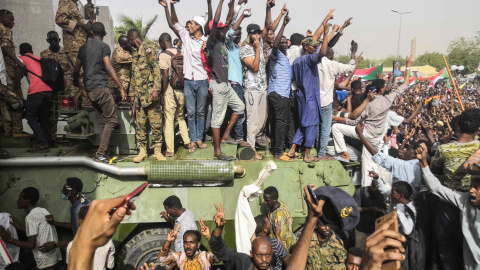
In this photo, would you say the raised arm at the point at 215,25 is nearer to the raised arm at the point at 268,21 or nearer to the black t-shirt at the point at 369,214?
the raised arm at the point at 268,21

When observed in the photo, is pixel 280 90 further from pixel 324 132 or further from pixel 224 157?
pixel 224 157

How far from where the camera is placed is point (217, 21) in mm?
5477

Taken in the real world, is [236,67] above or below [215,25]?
below

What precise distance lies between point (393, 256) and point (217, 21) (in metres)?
4.52

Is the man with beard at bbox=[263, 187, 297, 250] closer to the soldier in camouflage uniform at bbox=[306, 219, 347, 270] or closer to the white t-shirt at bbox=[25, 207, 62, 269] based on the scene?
the soldier in camouflage uniform at bbox=[306, 219, 347, 270]

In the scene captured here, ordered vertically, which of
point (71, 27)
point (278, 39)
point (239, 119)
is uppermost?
point (71, 27)

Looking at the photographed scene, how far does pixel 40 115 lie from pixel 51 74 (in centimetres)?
65

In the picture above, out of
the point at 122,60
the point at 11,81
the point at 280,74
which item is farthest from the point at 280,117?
the point at 11,81

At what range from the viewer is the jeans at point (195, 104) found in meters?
5.72

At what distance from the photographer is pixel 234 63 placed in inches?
233

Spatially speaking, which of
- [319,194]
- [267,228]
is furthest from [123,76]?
[319,194]

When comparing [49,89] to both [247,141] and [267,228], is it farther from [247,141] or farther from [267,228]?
[267,228]

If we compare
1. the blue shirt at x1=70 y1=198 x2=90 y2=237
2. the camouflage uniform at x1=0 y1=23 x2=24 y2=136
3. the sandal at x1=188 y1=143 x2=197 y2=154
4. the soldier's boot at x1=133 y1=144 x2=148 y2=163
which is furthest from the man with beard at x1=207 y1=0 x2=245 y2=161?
the camouflage uniform at x1=0 y1=23 x2=24 y2=136

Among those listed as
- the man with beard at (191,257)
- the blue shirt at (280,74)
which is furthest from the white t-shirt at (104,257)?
the blue shirt at (280,74)
